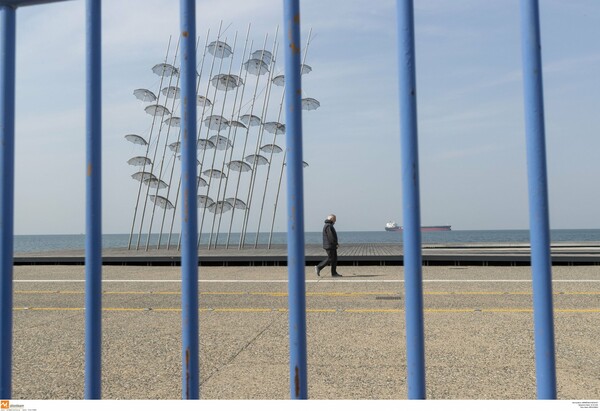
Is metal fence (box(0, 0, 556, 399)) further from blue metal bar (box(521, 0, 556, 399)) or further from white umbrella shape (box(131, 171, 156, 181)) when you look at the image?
white umbrella shape (box(131, 171, 156, 181))

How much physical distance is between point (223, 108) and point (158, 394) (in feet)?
90.1

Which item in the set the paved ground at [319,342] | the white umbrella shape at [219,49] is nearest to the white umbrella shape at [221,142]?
the white umbrella shape at [219,49]

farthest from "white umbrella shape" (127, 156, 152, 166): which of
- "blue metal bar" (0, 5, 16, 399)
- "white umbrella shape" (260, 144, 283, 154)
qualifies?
"blue metal bar" (0, 5, 16, 399)

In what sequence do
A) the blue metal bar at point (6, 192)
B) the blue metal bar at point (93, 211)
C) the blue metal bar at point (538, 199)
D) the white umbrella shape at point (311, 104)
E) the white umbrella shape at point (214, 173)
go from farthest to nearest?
the white umbrella shape at point (214, 173) < the white umbrella shape at point (311, 104) < the blue metal bar at point (6, 192) < the blue metal bar at point (93, 211) < the blue metal bar at point (538, 199)

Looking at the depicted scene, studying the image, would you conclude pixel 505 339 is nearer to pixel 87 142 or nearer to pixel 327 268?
pixel 87 142

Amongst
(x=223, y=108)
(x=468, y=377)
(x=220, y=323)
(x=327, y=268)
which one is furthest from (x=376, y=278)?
(x=223, y=108)

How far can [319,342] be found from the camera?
588 cm

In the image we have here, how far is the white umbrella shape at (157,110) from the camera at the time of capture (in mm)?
29453

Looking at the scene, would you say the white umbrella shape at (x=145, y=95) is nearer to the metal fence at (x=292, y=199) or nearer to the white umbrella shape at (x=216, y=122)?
the white umbrella shape at (x=216, y=122)

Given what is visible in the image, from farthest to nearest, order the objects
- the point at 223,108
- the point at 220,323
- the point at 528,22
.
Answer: the point at 223,108 → the point at 220,323 → the point at 528,22

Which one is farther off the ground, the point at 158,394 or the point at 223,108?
the point at 223,108

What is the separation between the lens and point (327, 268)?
17344 mm
